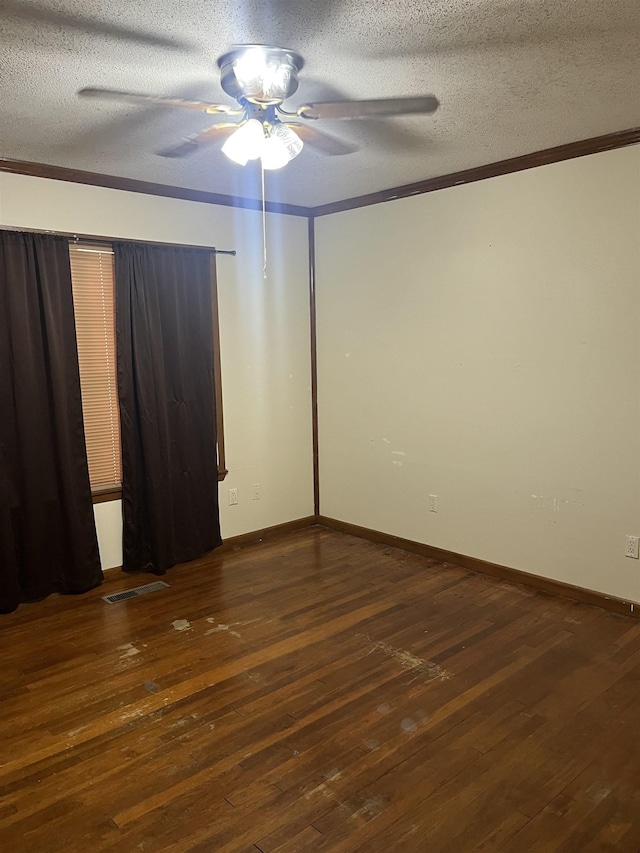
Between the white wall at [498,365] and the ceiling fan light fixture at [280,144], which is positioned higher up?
the ceiling fan light fixture at [280,144]

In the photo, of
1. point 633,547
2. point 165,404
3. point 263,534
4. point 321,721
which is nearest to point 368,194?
point 165,404

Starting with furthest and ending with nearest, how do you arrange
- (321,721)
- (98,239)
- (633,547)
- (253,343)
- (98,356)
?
(253,343), (98,356), (98,239), (633,547), (321,721)

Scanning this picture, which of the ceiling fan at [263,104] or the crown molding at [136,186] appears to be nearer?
the ceiling fan at [263,104]

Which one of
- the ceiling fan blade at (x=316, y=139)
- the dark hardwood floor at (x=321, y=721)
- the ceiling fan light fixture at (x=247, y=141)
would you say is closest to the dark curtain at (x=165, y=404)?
the dark hardwood floor at (x=321, y=721)

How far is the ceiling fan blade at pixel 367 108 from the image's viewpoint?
2.20 meters

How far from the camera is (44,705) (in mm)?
2652

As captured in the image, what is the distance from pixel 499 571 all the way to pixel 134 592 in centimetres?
231

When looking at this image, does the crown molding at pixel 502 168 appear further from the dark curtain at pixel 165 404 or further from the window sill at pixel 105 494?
the window sill at pixel 105 494

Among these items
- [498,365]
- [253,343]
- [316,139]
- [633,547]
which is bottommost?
[633,547]

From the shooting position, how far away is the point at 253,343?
468 centimetres

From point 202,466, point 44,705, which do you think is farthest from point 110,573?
point 44,705

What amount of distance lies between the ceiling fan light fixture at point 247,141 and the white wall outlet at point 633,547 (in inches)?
107

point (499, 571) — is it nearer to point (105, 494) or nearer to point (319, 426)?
point (319, 426)

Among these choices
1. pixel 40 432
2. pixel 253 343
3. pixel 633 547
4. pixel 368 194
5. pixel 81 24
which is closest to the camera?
pixel 81 24
